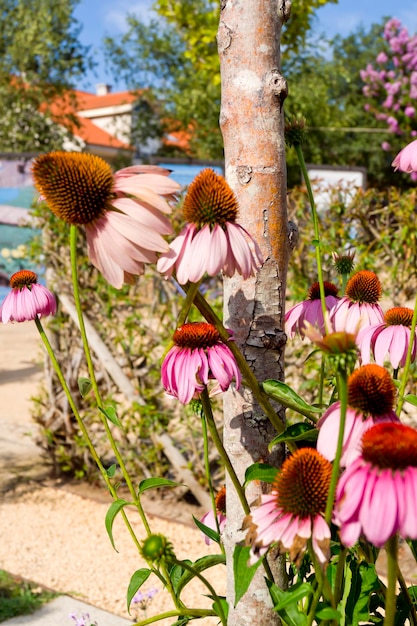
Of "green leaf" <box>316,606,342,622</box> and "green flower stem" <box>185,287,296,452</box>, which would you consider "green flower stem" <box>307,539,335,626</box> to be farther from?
"green flower stem" <box>185,287,296,452</box>

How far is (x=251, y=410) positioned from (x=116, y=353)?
118 inches

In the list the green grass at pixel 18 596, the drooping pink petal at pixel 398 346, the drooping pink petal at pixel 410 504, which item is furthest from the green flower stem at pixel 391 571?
the green grass at pixel 18 596

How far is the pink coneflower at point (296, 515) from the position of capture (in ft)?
2.54

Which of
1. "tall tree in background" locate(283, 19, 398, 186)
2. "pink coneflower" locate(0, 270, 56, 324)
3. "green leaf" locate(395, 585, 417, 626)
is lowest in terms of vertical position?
"green leaf" locate(395, 585, 417, 626)

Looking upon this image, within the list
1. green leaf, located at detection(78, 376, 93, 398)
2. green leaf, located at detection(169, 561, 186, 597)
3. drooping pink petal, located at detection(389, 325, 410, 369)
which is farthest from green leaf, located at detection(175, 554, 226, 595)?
drooping pink petal, located at detection(389, 325, 410, 369)

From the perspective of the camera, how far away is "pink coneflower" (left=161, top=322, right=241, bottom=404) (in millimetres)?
997

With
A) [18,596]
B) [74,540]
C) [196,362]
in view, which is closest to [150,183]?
[196,362]

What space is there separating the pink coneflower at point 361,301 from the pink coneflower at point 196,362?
30 cm

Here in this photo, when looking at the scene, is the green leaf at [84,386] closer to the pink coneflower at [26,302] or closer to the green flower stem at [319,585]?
the pink coneflower at [26,302]

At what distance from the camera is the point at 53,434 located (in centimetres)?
443

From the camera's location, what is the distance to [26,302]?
1.30 metres

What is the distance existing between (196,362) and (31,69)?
15616mm

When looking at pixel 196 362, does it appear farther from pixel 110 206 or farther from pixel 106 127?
pixel 106 127

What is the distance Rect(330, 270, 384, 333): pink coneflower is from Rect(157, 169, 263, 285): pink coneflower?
41cm
